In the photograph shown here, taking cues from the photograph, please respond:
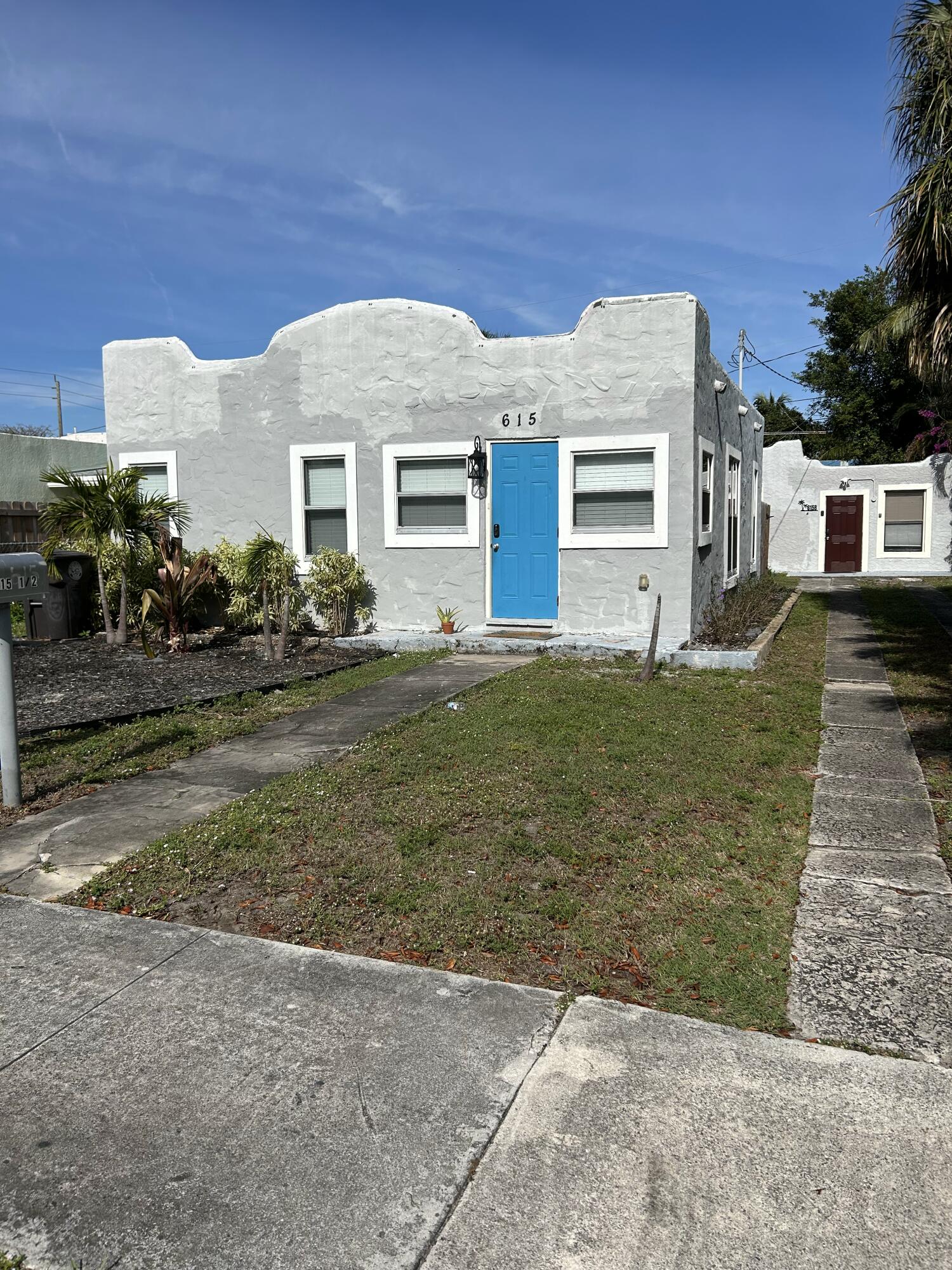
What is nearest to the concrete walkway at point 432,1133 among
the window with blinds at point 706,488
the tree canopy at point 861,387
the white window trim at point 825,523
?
the window with blinds at point 706,488

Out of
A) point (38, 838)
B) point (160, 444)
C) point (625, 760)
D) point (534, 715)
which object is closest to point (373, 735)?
point (534, 715)

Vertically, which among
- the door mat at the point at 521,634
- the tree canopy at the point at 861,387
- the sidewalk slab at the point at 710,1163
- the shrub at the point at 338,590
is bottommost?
the sidewalk slab at the point at 710,1163

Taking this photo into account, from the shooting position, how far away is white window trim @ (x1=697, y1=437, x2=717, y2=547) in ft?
35.5

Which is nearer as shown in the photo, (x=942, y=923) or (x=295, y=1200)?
(x=295, y=1200)

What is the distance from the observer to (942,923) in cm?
362

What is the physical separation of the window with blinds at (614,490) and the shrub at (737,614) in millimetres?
1485

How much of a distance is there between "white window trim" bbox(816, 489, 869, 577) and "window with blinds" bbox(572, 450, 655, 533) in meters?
16.5

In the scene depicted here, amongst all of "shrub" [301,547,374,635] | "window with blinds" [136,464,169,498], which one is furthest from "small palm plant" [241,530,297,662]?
"window with blinds" [136,464,169,498]

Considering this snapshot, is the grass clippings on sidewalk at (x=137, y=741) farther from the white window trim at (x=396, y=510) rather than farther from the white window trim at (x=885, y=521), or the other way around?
the white window trim at (x=885, y=521)

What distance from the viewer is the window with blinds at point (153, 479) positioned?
12570mm

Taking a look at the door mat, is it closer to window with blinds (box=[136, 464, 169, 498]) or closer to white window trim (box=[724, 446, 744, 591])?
white window trim (box=[724, 446, 744, 591])

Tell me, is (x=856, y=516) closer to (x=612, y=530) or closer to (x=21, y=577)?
(x=612, y=530)

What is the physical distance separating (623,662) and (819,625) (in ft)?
17.7

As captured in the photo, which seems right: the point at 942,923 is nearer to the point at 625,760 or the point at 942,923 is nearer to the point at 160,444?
the point at 625,760
